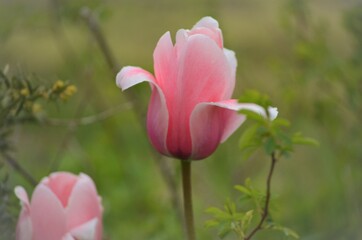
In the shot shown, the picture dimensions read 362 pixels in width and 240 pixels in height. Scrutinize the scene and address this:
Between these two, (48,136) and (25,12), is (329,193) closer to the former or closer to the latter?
(25,12)

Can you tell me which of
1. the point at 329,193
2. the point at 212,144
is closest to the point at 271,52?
the point at 329,193

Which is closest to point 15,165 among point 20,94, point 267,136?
point 20,94

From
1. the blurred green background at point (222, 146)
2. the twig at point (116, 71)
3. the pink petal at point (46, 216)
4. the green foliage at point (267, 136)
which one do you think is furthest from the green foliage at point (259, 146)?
the twig at point (116, 71)

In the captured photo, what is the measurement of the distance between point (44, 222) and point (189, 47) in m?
0.16

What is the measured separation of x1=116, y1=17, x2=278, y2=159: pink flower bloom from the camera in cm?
56

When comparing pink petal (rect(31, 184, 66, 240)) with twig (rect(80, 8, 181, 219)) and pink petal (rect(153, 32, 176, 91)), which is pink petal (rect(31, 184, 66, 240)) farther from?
twig (rect(80, 8, 181, 219))

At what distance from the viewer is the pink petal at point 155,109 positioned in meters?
0.56

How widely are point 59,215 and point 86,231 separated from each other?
23 millimetres

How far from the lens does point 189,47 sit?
56 cm

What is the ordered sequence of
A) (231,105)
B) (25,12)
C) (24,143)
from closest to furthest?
1. (231,105)
2. (25,12)
3. (24,143)

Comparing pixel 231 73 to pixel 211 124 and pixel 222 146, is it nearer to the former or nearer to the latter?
pixel 211 124

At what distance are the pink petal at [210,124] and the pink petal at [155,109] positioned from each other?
0.07 feet

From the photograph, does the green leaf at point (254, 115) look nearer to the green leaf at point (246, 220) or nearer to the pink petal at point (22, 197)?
the green leaf at point (246, 220)

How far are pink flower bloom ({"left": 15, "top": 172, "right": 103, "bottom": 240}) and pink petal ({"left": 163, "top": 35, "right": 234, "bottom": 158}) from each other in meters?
0.08
